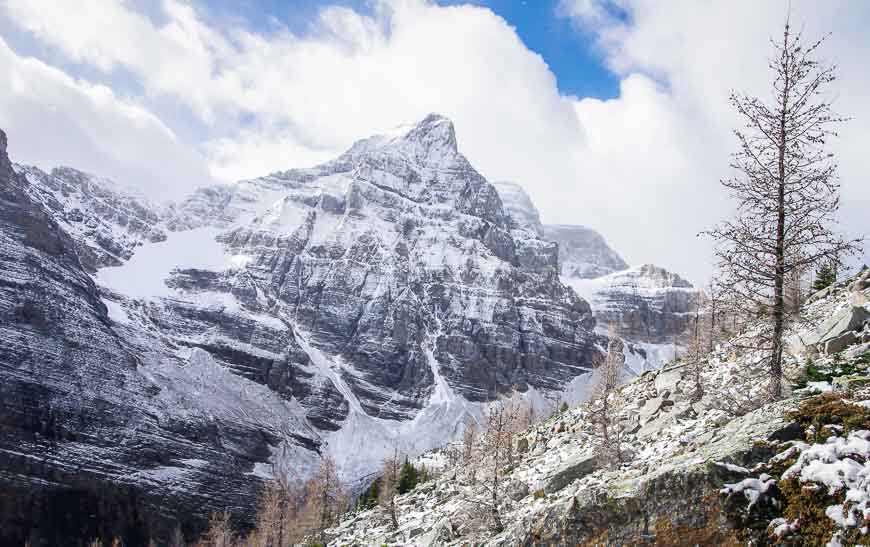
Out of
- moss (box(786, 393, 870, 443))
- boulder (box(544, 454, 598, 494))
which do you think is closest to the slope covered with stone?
boulder (box(544, 454, 598, 494))

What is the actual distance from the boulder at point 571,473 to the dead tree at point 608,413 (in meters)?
0.40

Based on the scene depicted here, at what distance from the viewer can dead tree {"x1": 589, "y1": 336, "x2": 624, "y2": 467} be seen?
72.7ft

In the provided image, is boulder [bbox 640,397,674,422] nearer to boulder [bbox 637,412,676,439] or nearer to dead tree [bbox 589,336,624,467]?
dead tree [bbox 589,336,624,467]

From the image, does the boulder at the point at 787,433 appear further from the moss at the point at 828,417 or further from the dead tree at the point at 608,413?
the dead tree at the point at 608,413

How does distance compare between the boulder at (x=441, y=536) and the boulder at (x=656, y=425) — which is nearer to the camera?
the boulder at (x=441, y=536)

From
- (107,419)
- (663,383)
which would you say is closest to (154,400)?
(107,419)

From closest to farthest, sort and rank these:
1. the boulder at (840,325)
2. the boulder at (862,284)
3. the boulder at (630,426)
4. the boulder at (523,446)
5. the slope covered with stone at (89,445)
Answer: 1. the boulder at (840,325)
2. the boulder at (862,284)
3. the boulder at (630,426)
4. the boulder at (523,446)
5. the slope covered with stone at (89,445)

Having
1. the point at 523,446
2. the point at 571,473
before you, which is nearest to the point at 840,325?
the point at 571,473

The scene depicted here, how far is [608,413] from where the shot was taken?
31531mm

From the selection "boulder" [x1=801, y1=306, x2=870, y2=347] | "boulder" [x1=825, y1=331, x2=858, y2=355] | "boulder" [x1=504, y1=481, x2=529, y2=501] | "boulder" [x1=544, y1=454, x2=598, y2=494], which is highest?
"boulder" [x1=801, y1=306, x2=870, y2=347]

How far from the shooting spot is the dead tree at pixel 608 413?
872 inches

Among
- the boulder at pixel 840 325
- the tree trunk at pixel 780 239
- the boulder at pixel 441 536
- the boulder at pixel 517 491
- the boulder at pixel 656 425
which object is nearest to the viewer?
the tree trunk at pixel 780 239

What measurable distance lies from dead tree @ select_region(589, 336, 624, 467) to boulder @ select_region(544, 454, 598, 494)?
1.30 ft

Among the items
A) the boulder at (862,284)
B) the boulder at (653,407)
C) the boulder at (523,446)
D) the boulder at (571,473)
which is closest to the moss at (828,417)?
the boulder at (571,473)
